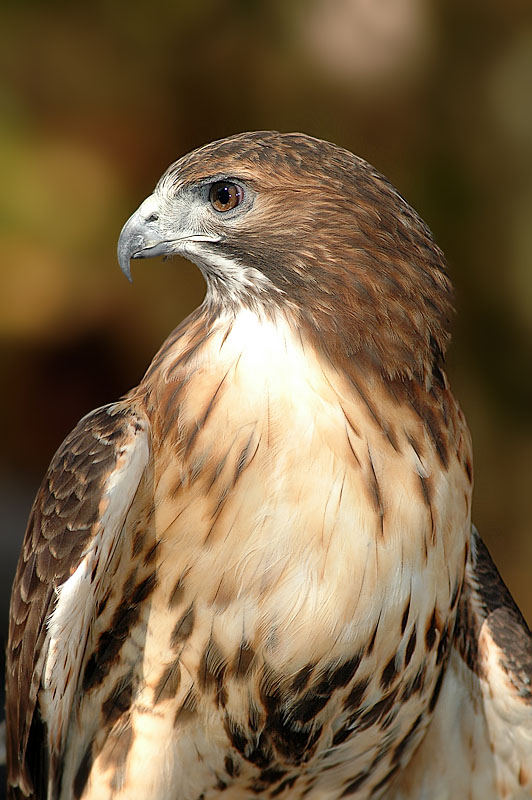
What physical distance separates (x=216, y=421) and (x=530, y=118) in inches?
119

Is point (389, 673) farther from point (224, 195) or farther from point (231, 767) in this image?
point (224, 195)

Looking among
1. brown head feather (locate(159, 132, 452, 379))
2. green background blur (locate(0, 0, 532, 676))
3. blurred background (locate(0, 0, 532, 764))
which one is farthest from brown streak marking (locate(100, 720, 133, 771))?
green background blur (locate(0, 0, 532, 676))

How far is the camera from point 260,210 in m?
1.91

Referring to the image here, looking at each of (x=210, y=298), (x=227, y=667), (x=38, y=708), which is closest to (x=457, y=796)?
(x=227, y=667)

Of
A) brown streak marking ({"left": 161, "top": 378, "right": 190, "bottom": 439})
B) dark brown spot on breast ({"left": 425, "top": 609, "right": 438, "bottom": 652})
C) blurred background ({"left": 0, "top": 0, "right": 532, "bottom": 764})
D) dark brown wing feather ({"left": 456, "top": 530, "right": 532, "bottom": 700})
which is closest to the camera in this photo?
brown streak marking ({"left": 161, "top": 378, "right": 190, "bottom": 439})

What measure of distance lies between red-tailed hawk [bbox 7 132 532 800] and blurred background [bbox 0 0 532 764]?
2224 mm

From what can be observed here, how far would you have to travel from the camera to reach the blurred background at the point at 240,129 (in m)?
4.27

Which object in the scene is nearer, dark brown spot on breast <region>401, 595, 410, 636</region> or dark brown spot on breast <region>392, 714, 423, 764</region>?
dark brown spot on breast <region>401, 595, 410, 636</region>

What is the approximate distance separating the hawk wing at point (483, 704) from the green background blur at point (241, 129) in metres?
1.84

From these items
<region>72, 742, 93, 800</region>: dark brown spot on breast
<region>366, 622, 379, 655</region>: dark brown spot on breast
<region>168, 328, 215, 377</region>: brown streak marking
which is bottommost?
<region>72, 742, 93, 800</region>: dark brown spot on breast

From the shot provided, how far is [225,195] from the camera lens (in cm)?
192

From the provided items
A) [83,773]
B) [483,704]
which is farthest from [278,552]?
[483,704]

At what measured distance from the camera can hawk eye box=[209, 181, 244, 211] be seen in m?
1.91

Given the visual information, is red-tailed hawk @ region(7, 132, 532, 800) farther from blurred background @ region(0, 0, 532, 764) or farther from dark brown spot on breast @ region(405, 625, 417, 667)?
blurred background @ region(0, 0, 532, 764)
